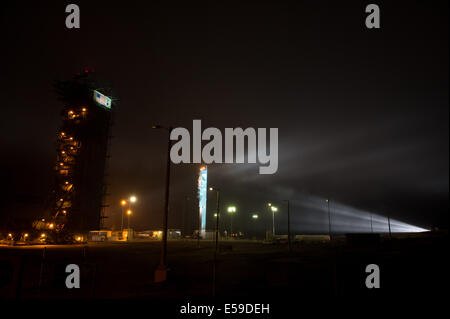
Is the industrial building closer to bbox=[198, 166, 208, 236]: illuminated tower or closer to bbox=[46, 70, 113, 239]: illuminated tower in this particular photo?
bbox=[46, 70, 113, 239]: illuminated tower

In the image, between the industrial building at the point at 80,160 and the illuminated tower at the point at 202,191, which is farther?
the illuminated tower at the point at 202,191

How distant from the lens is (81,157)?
8475 centimetres

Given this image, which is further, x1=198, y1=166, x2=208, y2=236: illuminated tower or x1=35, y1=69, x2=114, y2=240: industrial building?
x1=198, y1=166, x2=208, y2=236: illuminated tower

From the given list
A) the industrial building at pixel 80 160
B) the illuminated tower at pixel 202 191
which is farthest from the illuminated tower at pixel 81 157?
the illuminated tower at pixel 202 191

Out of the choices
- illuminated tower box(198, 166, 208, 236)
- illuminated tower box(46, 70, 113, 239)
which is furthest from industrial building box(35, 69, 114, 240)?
illuminated tower box(198, 166, 208, 236)

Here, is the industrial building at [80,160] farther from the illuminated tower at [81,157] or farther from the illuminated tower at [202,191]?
the illuminated tower at [202,191]

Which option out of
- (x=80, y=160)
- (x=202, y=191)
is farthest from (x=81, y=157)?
(x=202, y=191)

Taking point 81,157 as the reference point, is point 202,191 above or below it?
below

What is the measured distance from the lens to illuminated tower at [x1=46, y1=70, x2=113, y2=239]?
267 ft

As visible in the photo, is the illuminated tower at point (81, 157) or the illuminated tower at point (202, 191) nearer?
the illuminated tower at point (81, 157)

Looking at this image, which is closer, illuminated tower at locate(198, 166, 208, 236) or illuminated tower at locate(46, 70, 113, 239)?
illuminated tower at locate(46, 70, 113, 239)

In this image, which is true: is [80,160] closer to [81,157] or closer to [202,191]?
[81,157]

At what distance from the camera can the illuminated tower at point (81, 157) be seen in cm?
8138
